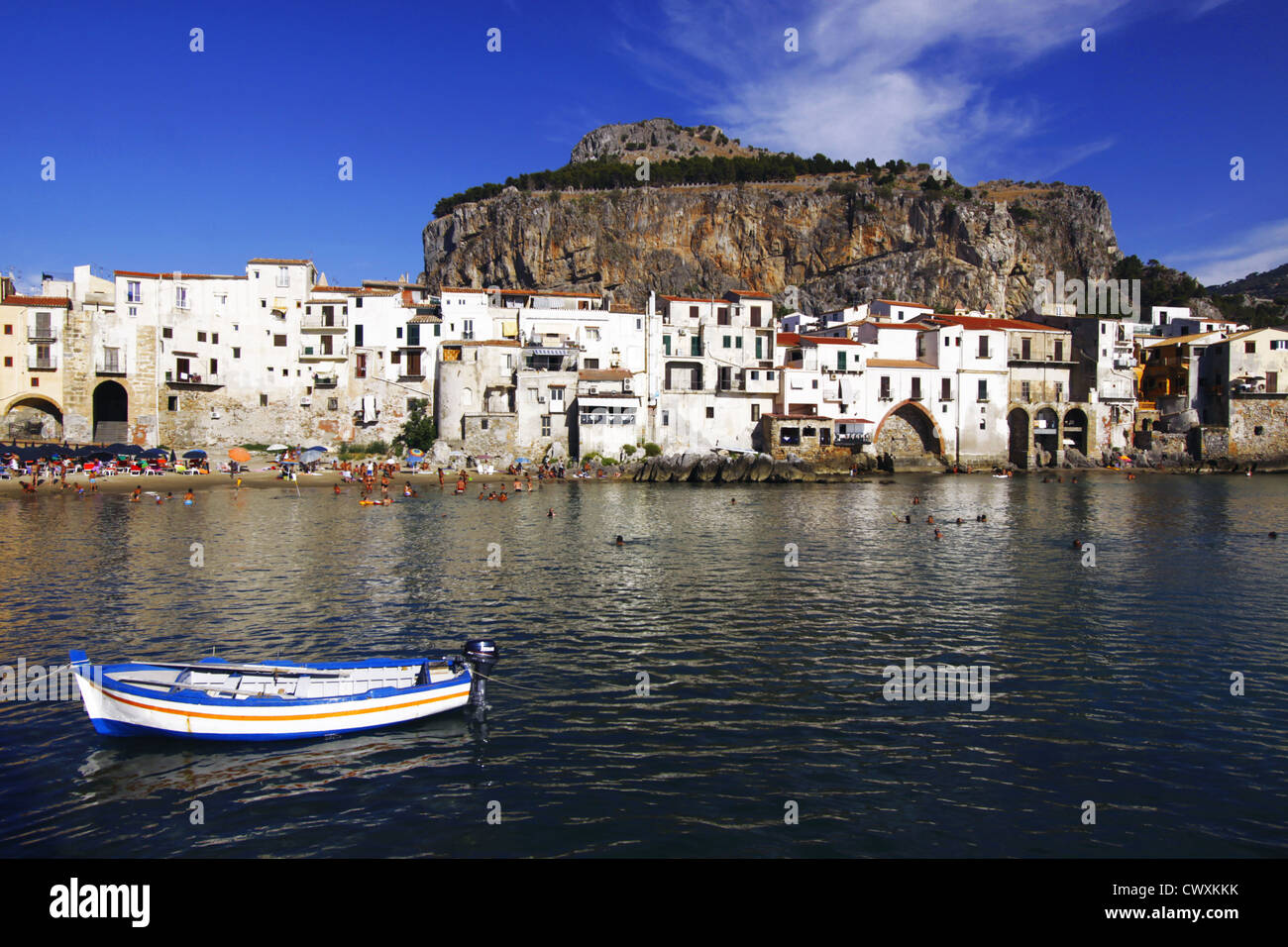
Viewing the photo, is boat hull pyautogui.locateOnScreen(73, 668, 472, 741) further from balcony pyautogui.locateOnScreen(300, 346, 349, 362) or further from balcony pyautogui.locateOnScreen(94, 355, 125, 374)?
balcony pyautogui.locateOnScreen(94, 355, 125, 374)

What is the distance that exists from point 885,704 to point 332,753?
10071 mm

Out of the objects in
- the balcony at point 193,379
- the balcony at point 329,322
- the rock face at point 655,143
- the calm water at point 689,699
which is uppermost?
the rock face at point 655,143

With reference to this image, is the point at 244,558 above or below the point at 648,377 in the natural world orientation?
below

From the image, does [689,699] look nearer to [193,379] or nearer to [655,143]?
[193,379]

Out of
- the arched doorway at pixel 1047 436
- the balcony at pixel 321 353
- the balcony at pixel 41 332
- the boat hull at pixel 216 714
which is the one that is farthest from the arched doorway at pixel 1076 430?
the balcony at pixel 41 332

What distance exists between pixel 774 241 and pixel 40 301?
9857 centimetres

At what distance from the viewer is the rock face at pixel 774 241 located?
120875 mm

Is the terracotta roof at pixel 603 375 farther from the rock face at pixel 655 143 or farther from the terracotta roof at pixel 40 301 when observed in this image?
the rock face at pixel 655 143

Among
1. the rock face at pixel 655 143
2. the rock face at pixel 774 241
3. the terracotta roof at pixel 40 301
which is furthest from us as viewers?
the rock face at pixel 655 143

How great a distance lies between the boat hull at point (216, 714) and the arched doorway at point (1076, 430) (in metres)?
82.4

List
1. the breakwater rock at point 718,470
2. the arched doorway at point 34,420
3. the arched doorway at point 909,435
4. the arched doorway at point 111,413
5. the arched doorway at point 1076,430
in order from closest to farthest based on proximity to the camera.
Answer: the arched doorway at point 34,420 < the arched doorway at point 111,413 < the breakwater rock at point 718,470 < the arched doorway at point 909,435 < the arched doorway at point 1076,430

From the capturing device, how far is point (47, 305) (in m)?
59.8
